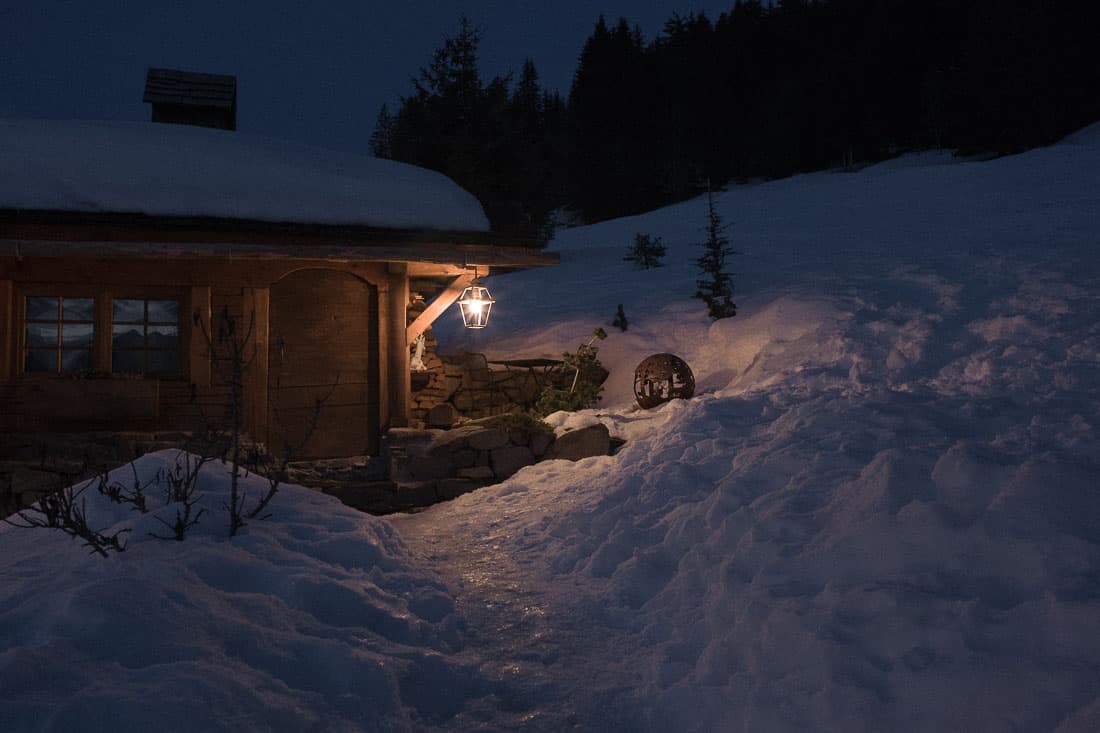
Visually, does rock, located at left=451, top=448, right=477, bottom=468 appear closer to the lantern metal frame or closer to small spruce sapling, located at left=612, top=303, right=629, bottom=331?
the lantern metal frame

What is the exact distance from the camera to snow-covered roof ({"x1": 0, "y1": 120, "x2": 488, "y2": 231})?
7.56 metres

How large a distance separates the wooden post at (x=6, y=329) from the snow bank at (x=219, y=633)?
4101 millimetres

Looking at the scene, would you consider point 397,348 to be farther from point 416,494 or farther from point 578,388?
point 578,388

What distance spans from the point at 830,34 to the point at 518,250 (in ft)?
149

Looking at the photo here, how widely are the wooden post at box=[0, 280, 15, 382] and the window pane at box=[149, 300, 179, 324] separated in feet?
4.46

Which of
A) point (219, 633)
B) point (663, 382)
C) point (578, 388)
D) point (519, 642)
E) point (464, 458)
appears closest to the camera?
point (219, 633)

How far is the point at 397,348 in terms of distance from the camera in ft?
30.1

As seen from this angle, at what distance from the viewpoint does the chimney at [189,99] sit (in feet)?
41.7

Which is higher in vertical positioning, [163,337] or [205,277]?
[205,277]

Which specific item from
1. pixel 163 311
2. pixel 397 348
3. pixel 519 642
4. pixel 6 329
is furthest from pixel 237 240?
pixel 519 642

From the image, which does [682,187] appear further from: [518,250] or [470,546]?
[470,546]

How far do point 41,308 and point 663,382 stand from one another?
7.58 metres

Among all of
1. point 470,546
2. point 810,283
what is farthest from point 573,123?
point 470,546

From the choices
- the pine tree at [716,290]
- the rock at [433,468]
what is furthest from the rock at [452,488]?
the pine tree at [716,290]
